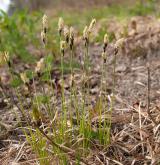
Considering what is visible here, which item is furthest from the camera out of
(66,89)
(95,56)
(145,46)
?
(95,56)

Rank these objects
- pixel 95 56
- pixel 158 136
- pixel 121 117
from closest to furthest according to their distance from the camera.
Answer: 1. pixel 158 136
2. pixel 121 117
3. pixel 95 56

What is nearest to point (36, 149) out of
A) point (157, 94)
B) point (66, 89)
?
point (157, 94)

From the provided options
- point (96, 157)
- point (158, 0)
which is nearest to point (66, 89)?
point (96, 157)

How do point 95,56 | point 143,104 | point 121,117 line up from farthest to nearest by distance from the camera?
point 95,56 → point 143,104 → point 121,117

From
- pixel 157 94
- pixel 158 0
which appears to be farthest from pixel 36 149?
pixel 158 0

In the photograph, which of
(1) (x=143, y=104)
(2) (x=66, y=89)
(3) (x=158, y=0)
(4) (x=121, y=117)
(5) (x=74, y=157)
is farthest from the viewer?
(3) (x=158, y=0)

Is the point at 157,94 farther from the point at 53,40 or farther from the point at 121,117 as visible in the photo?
the point at 53,40

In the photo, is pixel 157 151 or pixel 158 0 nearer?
pixel 157 151

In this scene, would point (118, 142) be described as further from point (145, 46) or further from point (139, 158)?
point (145, 46)

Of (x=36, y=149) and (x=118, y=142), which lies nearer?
(x=36, y=149)
